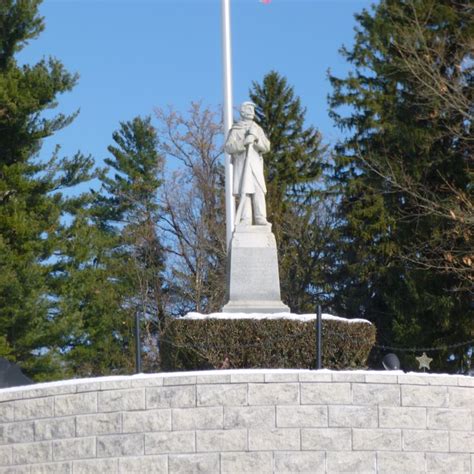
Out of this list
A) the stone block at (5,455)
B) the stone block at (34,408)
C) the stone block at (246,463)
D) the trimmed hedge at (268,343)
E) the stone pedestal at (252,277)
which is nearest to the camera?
the stone block at (246,463)

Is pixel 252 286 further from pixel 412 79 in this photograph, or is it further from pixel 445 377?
pixel 412 79

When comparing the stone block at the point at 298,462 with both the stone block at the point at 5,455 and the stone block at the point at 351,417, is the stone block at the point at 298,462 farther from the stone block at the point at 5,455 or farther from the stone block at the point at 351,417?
the stone block at the point at 5,455

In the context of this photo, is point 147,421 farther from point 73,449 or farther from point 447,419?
point 447,419

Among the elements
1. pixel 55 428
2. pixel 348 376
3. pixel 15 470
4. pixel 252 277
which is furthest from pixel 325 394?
pixel 252 277

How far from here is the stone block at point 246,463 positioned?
13789mm

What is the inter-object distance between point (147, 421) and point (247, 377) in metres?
1.16

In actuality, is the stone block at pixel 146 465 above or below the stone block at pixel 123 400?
below

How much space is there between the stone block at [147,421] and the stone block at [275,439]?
2.98 ft

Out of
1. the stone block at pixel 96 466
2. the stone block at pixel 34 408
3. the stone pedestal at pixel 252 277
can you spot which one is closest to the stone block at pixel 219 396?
the stone block at pixel 96 466

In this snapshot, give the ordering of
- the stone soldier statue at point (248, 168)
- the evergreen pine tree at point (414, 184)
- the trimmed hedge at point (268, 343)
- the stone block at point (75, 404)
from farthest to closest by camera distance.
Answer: the evergreen pine tree at point (414, 184), the stone soldier statue at point (248, 168), the trimmed hedge at point (268, 343), the stone block at point (75, 404)

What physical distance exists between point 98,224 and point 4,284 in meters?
14.3

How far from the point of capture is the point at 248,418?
13867 millimetres

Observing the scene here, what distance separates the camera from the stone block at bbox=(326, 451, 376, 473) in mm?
13844

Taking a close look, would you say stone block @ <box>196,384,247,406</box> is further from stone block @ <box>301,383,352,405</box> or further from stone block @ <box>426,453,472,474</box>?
stone block @ <box>426,453,472,474</box>
